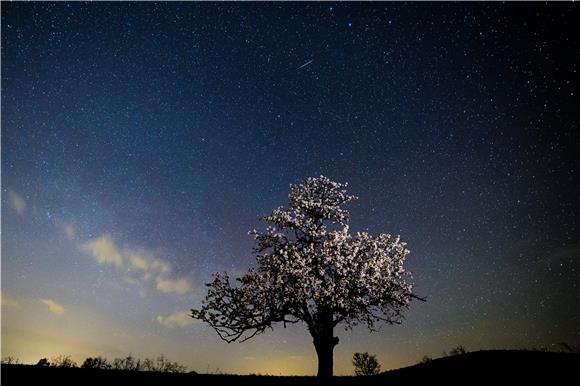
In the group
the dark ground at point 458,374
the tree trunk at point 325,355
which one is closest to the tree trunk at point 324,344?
the tree trunk at point 325,355

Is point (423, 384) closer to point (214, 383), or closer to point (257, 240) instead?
point (214, 383)

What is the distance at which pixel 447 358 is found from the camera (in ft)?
55.8

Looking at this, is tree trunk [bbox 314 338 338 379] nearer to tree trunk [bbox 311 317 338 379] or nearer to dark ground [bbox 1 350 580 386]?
tree trunk [bbox 311 317 338 379]

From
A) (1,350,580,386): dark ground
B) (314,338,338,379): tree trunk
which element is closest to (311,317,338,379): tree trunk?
(314,338,338,379): tree trunk

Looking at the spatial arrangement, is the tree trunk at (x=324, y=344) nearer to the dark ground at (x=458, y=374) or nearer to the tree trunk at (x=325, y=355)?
the tree trunk at (x=325, y=355)

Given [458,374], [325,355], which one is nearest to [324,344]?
[325,355]

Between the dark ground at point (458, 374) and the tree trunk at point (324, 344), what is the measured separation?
15.7ft

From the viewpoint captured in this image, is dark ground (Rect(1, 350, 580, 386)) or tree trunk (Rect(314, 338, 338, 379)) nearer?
dark ground (Rect(1, 350, 580, 386))

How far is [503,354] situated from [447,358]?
2257 millimetres

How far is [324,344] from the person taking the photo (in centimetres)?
2058

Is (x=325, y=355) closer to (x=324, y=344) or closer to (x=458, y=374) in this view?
(x=324, y=344)

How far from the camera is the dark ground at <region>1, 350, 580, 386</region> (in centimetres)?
1188

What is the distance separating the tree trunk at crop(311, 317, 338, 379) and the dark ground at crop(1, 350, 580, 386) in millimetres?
4799

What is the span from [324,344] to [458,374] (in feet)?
27.4
